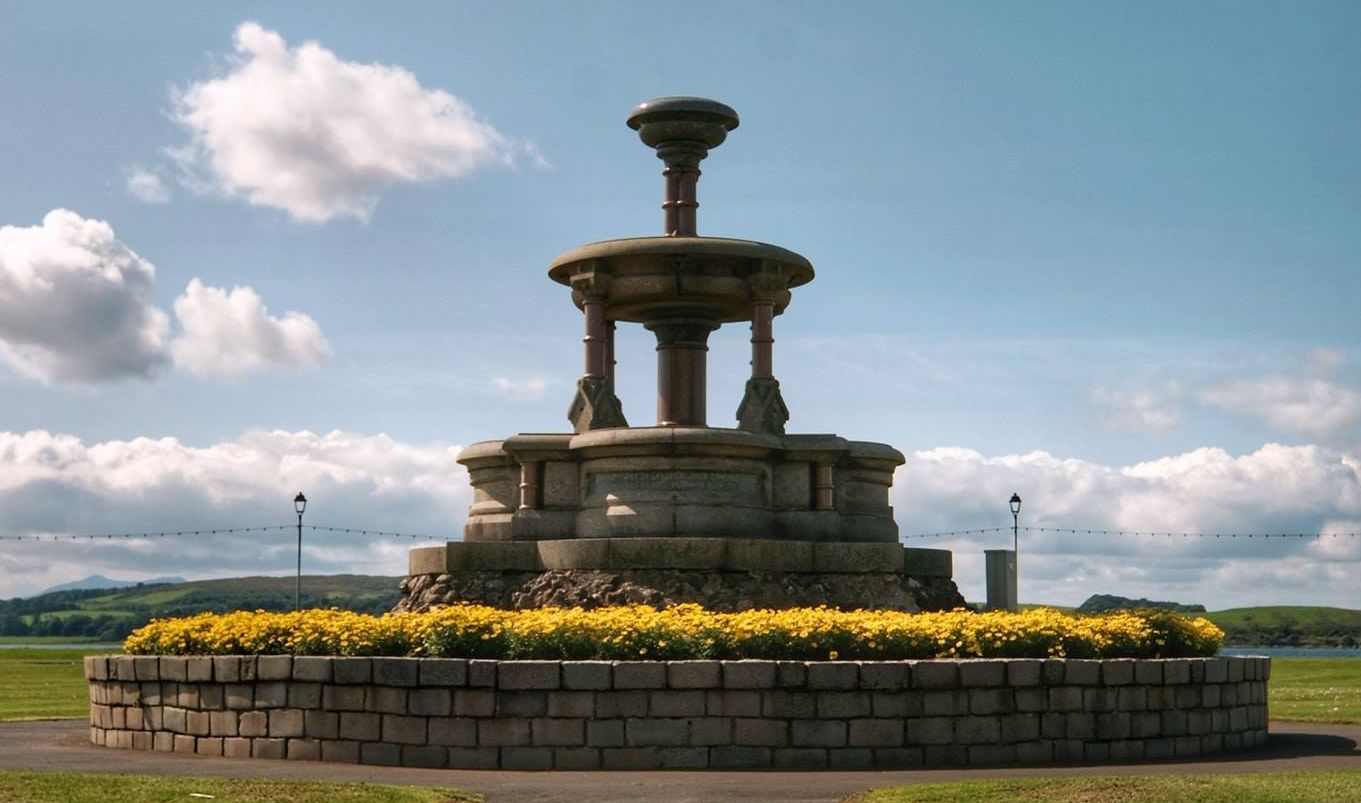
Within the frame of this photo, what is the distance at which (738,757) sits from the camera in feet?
44.8

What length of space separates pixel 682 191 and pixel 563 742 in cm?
1135

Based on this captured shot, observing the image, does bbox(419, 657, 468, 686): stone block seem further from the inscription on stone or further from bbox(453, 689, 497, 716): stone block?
the inscription on stone

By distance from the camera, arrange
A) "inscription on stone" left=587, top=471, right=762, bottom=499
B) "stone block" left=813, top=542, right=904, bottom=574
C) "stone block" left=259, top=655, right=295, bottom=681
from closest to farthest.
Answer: "stone block" left=259, top=655, right=295, bottom=681, "stone block" left=813, top=542, right=904, bottom=574, "inscription on stone" left=587, top=471, right=762, bottom=499

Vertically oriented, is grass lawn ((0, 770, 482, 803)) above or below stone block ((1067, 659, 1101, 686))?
below

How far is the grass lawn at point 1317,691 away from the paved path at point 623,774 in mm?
4715

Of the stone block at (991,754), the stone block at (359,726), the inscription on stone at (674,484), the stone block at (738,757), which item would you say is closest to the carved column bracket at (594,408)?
the inscription on stone at (674,484)

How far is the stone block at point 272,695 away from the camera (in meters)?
14.6

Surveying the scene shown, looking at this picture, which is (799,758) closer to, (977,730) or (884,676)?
(884,676)

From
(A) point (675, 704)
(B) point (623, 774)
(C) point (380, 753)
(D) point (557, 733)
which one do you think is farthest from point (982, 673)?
(C) point (380, 753)

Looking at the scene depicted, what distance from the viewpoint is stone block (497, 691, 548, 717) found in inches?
541

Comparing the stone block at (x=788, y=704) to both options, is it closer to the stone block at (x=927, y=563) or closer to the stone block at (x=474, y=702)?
the stone block at (x=474, y=702)

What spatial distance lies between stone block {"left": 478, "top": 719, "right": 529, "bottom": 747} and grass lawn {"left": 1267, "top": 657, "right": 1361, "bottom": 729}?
11.5 metres

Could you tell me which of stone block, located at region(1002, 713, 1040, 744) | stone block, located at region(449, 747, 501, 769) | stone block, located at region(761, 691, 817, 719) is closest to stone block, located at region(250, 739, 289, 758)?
stone block, located at region(449, 747, 501, 769)

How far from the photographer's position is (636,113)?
75.5ft
